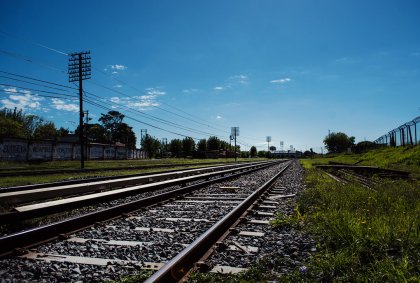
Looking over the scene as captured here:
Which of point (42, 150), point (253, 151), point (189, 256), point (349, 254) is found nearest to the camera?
point (189, 256)

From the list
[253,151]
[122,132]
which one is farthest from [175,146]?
[253,151]

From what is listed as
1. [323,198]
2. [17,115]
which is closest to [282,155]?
[17,115]

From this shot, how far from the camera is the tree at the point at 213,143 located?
480 feet

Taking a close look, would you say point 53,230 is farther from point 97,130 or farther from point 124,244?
point 97,130

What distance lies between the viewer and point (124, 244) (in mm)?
4125

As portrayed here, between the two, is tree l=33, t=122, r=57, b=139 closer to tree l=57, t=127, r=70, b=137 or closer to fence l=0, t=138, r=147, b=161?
tree l=57, t=127, r=70, b=137

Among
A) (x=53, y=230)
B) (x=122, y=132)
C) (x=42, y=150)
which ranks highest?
(x=122, y=132)

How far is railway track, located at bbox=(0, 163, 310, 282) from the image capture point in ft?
10.3

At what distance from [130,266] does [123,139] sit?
5123 inches

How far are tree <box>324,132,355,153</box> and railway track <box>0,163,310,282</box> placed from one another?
154 m

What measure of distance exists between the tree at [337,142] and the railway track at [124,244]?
506 feet

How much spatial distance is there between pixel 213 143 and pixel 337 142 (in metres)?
59.7

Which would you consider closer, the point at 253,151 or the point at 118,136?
the point at 118,136

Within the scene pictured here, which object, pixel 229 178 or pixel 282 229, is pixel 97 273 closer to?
pixel 282 229
